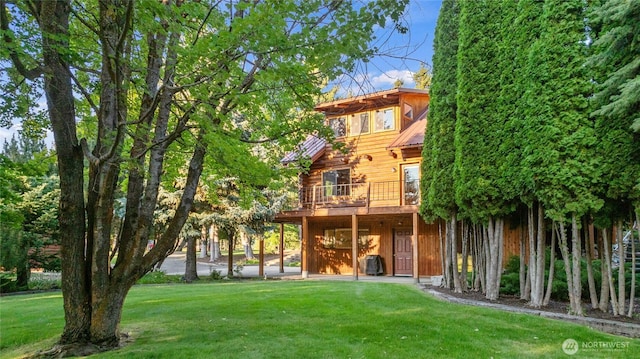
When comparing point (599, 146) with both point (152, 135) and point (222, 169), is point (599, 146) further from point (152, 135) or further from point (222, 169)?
point (152, 135)

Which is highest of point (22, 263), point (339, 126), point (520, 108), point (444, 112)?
point (339, 126)

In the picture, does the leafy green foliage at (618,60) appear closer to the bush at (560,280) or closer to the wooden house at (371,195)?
the bush at (560,280)

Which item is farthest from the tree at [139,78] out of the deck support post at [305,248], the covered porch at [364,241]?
the deck support post at [305,248]

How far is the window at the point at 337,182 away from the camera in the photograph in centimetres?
1722

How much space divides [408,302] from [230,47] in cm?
602

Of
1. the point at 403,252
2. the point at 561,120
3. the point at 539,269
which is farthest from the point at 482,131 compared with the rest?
the point at 403,252

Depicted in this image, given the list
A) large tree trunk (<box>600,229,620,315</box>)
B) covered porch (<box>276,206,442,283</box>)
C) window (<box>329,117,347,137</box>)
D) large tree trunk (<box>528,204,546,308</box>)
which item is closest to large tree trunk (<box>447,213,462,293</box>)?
large tree trunk (<box>528,204,546,308</box>)

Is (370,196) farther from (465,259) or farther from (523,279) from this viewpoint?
(523,279)

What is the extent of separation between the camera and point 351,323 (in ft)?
20.5

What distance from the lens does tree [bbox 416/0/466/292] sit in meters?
9.62

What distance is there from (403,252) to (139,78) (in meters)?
13.3

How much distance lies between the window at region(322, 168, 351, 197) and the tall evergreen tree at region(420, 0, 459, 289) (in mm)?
6601

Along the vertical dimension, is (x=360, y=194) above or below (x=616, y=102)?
below

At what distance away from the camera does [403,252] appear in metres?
16.5
